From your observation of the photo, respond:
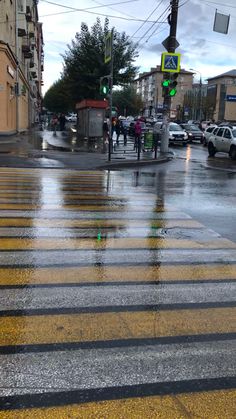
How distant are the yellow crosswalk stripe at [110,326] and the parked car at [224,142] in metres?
22.6

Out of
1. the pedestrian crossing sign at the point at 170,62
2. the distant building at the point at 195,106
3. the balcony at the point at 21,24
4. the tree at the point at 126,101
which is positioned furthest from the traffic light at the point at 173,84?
the tree at the point at 126,101

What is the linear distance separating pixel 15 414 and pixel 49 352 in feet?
2.56

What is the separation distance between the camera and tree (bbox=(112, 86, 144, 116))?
117m

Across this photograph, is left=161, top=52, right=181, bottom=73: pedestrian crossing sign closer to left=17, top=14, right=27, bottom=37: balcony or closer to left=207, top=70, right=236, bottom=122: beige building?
left=17, top=14, right=27, bottom=37: balcony

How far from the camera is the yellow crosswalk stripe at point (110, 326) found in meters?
3.91

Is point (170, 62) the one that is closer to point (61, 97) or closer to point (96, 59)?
point (96, 59)

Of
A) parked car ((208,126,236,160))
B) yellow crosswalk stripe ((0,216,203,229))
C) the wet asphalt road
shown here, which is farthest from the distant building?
the wet asphalt road

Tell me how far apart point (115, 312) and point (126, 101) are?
117858 mm

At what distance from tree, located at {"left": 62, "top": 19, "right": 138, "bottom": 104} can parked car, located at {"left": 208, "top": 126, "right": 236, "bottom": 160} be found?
52.9 ft

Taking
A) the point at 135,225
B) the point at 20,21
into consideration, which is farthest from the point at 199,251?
the point at 20,21

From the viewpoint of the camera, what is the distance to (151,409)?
2980 millimetres

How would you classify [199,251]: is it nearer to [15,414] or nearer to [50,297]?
[50,297]

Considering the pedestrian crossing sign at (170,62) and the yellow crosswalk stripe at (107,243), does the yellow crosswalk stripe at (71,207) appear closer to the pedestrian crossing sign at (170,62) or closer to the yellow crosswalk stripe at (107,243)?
the yellow crosswalk stripe at (107,243)

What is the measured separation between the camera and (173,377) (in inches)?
132
